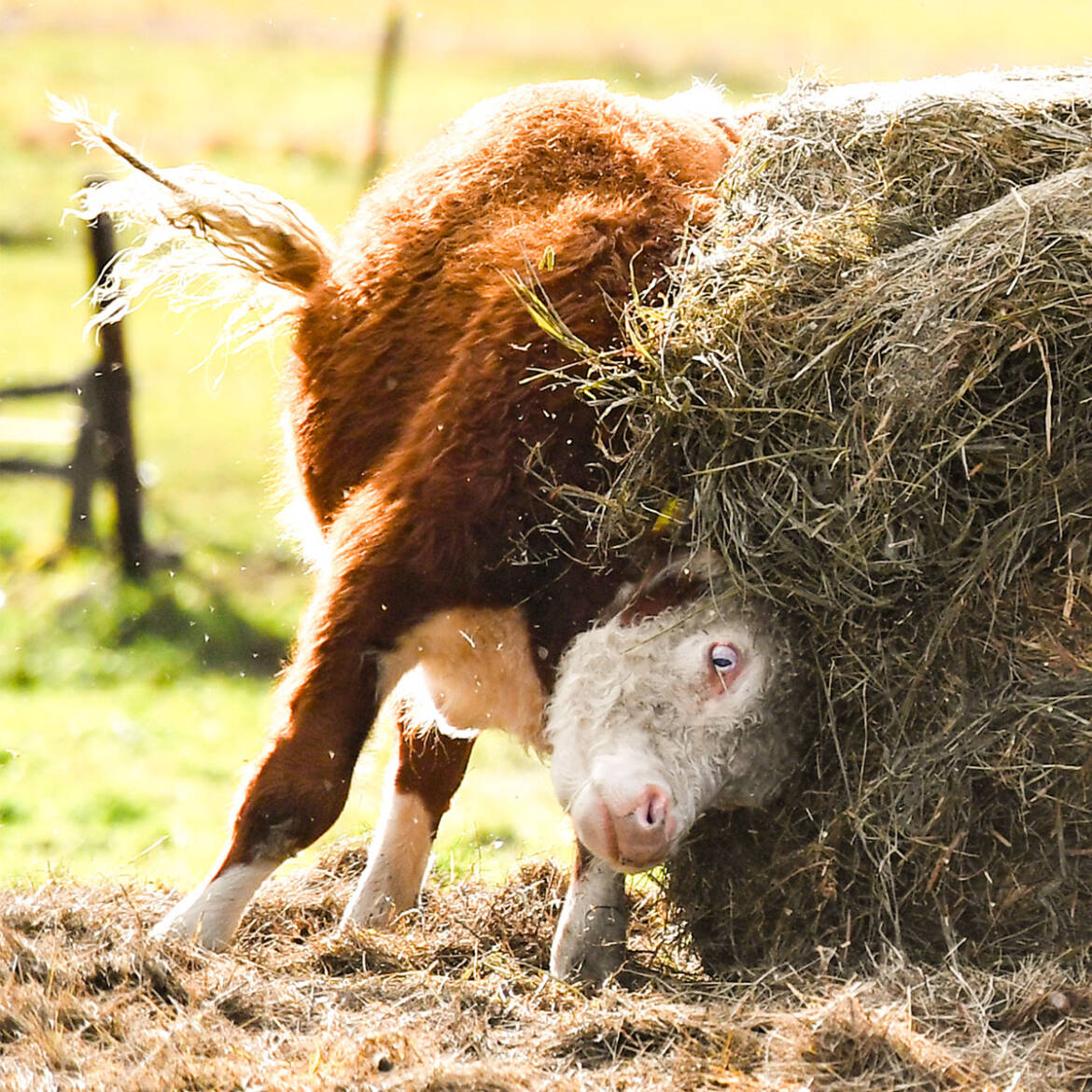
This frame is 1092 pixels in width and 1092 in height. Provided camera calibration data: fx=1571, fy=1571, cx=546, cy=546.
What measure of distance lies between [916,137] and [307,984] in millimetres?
2615

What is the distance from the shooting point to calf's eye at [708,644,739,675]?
12.1ft

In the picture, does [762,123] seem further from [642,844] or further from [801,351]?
[642,844]

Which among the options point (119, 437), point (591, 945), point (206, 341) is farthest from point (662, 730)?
point (206, 341)

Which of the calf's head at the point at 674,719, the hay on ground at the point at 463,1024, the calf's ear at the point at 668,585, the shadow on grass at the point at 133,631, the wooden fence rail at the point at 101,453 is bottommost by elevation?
the shadow on grass at the point at 133,631

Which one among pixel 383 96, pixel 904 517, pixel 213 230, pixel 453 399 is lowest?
pixel 904 517

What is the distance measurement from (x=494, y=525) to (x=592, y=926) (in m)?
1.11

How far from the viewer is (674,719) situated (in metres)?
3.69

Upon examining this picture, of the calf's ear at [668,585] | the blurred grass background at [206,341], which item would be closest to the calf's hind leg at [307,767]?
the blurred grass background at [206,341]

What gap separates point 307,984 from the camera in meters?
3.64

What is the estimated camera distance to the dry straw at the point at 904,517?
3.49 meters

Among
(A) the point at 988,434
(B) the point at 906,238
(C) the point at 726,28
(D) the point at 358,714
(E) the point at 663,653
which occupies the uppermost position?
(C) the point at 726,28

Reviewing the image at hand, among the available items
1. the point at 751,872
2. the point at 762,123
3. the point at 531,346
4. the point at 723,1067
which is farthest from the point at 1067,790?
the point at 762,123

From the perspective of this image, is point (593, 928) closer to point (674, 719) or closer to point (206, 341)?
point (674, 719)

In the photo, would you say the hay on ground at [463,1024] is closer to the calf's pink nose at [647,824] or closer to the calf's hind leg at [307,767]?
the calf's hind leg at [307,767]
